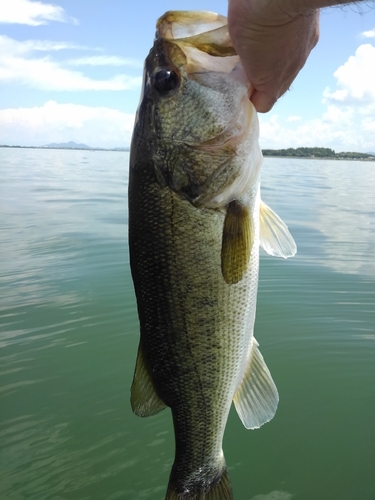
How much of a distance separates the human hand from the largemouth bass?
206mm

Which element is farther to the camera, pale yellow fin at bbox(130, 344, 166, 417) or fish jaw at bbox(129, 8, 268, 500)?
pale yellow fin at bbox(130, 344, 166, 417)

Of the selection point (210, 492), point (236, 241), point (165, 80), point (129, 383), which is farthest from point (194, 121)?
point (129, 383)

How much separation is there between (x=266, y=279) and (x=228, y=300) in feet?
18.9

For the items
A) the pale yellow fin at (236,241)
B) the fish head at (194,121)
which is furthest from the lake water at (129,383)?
the fish head at (194,121)

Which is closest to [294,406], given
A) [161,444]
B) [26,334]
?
[161,444]

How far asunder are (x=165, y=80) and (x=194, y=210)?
0.58 m

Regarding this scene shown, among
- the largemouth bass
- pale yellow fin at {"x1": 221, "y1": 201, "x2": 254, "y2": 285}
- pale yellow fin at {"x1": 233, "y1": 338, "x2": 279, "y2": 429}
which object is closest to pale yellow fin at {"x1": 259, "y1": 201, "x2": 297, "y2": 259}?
the largemouth bass

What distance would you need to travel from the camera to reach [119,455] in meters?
3.78

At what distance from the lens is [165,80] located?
1.90 m

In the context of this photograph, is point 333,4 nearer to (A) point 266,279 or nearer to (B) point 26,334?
(B) point 26,334

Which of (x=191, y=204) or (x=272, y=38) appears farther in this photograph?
(x=191, y=204)

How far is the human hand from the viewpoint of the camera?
1292mm

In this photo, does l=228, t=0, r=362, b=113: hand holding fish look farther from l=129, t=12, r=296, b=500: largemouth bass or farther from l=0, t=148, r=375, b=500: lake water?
l=0, t=148, r=375, b=500: lake water

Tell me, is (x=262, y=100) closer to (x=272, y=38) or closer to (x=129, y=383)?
(x=272, y=38)
